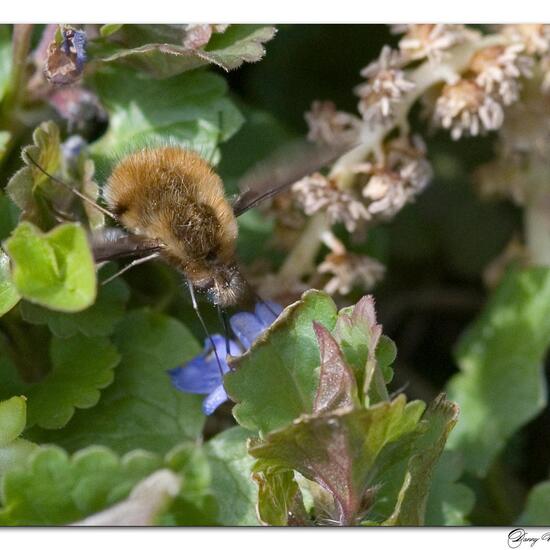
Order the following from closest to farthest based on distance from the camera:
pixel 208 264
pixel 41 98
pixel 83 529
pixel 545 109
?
pixel 83 529, pixel 208 264, pixel 41 98, pixel 545 109

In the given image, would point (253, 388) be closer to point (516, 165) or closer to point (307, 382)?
point (307, 382)

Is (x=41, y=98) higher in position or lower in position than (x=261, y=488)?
higher

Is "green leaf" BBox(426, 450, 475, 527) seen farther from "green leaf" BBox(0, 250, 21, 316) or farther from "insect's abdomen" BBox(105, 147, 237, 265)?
"green leaf" BBox(0, 250, 21, 316)

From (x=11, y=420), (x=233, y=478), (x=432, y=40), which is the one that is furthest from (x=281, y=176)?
(x=11, y=420)

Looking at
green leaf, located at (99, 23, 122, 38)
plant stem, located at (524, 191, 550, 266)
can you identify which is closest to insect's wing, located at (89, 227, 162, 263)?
green leaf, located at (99, 23, 122, 38)

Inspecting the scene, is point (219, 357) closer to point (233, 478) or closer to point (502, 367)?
point (233, 478)

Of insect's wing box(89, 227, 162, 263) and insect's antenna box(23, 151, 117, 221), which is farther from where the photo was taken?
insect's antenna box(23, 151, 117, 221)
